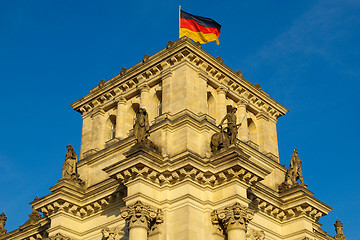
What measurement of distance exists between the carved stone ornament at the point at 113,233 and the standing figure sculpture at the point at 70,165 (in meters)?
4.58

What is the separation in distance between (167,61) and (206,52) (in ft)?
8.02

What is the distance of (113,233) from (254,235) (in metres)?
7.58

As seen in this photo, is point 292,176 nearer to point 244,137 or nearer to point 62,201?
point 244,137

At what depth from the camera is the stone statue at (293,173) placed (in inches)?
1395

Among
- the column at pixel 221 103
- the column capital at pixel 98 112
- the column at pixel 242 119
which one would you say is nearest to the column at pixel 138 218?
the column at pixel 221 103

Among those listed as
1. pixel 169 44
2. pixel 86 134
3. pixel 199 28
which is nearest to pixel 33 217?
pixel 86 134

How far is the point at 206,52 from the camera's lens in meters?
35.3

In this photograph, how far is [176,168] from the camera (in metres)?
29.3

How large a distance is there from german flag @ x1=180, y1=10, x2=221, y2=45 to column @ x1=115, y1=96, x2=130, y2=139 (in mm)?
5763

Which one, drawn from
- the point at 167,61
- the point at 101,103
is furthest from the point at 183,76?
the point at 101,103

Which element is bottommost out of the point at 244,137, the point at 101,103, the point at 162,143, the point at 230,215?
the point at 230,215

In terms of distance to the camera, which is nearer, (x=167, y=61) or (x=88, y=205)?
(x=88, y=205)

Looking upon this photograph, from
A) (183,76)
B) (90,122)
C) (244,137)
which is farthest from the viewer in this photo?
(90,122)

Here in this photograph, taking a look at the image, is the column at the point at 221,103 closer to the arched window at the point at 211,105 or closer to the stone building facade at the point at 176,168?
the stone building facade at the point at 176,168
